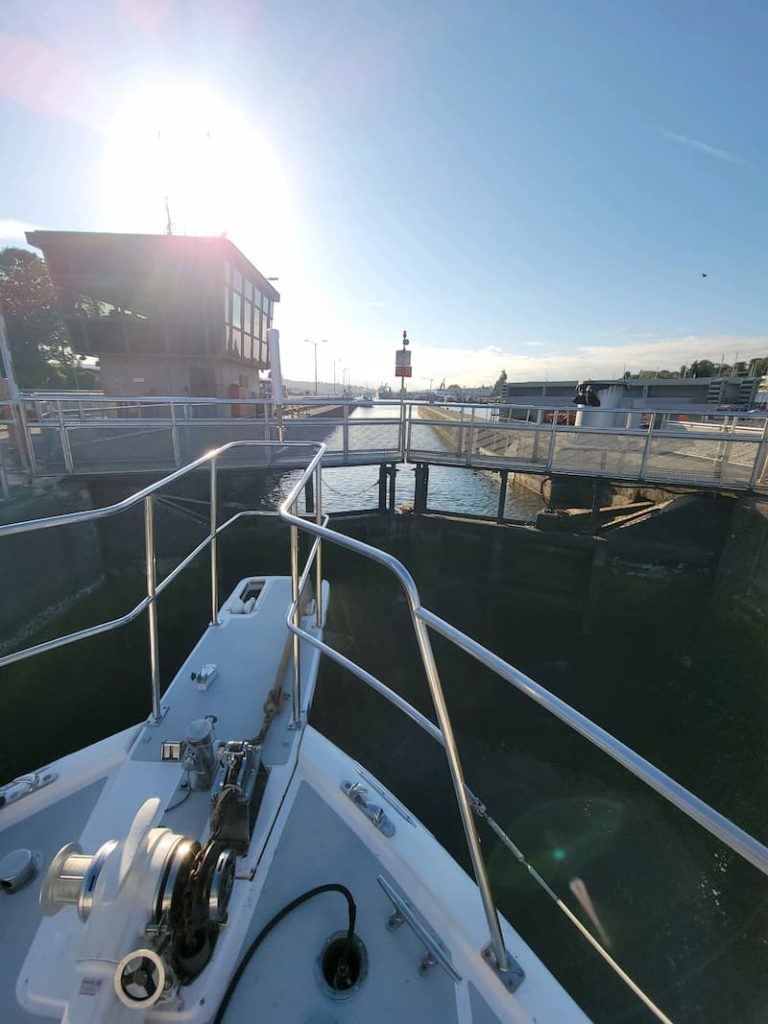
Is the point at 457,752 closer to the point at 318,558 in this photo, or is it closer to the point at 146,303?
the point at 318,558

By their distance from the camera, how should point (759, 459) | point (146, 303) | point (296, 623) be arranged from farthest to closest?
point (146, 303) → point (759, 459) → point (296, 623)

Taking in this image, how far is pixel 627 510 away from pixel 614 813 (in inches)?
218

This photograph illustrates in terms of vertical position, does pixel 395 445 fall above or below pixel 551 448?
below

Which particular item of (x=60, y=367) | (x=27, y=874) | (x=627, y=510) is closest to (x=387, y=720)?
(x=27, y=874)

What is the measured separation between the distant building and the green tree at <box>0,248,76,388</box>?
18933 millimetres

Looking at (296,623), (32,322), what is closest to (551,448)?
(296,623)

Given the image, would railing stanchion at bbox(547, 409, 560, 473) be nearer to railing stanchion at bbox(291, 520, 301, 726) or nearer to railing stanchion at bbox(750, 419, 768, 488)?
railing stanchion at bbox(750, 419, 768, 488)

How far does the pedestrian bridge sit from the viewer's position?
21.5 ft

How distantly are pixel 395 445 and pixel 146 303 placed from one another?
1373 centimetres

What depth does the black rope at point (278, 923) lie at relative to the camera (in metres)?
1.35

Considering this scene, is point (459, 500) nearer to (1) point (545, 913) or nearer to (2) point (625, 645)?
(2) point (625, 645)

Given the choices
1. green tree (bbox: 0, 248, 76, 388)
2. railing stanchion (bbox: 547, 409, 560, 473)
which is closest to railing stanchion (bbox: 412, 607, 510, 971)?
railing stanchion (bbox: 547, 409, 560, 473)

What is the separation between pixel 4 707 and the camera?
15.3ft

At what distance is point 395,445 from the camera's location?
8148 mm
